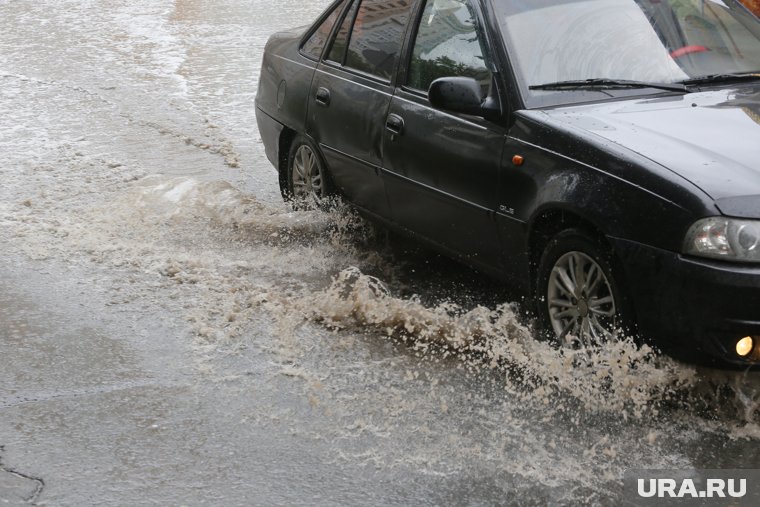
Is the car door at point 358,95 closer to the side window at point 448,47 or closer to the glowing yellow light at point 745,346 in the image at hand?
the side window at point 448,47

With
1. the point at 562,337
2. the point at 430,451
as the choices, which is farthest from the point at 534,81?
the point at 430,451

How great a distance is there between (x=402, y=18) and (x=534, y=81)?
1.23m

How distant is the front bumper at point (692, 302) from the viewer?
4496mm

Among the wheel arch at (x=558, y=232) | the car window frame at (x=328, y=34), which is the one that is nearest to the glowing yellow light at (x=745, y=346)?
the wheel arch at (x=558, y=232)

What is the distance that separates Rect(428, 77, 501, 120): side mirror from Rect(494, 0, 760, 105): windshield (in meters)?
0.18

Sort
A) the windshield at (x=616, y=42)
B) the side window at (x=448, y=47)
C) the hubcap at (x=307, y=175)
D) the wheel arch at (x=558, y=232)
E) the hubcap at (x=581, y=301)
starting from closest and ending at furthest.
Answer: the wheel arch at (x=558, y=232) < the hubcap at (x=581, y=301) < the windshield at (x=616, y=42) < the side window at (x=448, y=47) < the hubcap at (x=307, y=175)

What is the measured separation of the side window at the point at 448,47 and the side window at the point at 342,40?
2.74 ft

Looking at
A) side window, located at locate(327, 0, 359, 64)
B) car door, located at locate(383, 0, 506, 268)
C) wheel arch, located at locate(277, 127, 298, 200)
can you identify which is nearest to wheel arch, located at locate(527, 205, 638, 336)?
→ car door, located at locate(383, 0, 506, 268)

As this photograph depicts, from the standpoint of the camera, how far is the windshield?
5664 mm

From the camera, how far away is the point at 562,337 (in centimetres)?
538

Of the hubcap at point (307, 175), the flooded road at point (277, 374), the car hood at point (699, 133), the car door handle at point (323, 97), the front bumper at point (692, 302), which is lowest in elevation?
the flooded road at point (277, 374)

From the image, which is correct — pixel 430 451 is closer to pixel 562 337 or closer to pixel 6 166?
pixel 562 337

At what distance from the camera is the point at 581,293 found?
17.0 feet

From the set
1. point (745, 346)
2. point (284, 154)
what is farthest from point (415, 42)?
point (745, 346)
